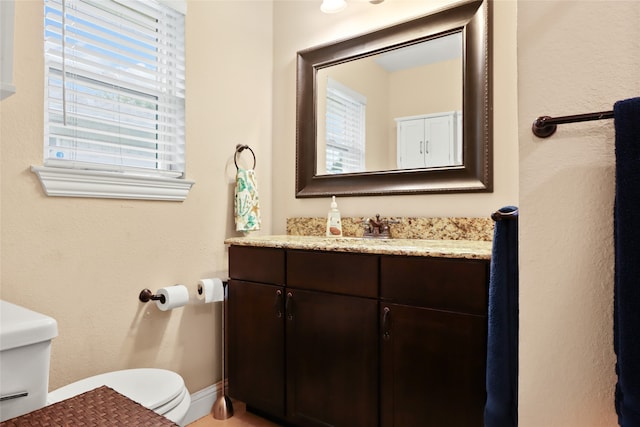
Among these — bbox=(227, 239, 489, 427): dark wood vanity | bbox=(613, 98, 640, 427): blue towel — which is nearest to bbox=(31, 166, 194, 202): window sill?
bbox=(227, 239, 489, 427): dark wood vanity

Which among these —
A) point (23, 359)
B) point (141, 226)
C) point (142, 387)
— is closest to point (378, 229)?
point (141, 226)

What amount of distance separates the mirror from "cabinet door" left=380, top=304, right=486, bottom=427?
2.34 ft

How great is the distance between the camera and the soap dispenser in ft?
6.93

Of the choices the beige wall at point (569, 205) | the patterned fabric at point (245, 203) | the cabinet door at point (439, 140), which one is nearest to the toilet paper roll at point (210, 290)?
the patterned fabric at point (245, 203)

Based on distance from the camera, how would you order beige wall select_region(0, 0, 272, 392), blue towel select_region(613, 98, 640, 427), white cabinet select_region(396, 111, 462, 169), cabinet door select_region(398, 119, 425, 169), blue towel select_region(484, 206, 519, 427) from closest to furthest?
blue towel select_region(613, 98, 640, 427) → blue towel select_region(484, 206, 519, 427) → beige wall select_region(0, 0, 272, 392) → white cabinet select_region(396, 111, 462, 169) → cabinet door select_region(398, 119, 425, 169)

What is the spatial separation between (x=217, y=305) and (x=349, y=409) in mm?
973

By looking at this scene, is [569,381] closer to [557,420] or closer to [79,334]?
[557,420]

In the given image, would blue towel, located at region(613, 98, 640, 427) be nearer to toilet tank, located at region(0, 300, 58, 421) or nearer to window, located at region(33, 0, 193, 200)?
toilet tank, located at region(0, 300, 58, 421)

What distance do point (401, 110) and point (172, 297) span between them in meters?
1.48

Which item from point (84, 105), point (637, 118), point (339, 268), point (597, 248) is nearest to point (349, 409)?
point (339, 268)

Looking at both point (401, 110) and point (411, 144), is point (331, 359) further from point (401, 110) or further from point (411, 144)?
point (401, 110)

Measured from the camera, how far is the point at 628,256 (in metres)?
0.70

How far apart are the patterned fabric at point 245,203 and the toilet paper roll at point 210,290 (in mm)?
340

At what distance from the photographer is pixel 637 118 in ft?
2.32
